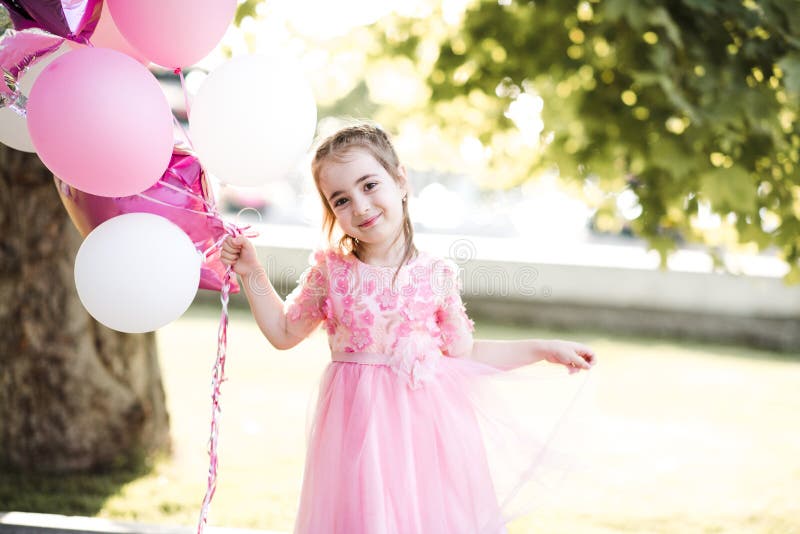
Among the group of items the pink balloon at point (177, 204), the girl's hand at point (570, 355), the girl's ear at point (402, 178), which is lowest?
the girl's hand at point (570, 355)

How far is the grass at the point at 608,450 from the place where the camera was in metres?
3.44

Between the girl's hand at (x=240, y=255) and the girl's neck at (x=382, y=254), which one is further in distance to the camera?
the girl's neck at (x=382, y=254)

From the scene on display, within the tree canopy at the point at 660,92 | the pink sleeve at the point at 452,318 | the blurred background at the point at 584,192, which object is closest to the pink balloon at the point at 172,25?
the blurred background at the point at 584,192

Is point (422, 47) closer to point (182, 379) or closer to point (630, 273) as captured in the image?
point (182, 379)

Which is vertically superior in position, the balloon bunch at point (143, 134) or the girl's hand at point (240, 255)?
the balloon bunch at point (143, 134)

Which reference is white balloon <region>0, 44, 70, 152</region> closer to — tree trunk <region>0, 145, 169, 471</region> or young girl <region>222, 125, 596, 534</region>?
young girl <region>222, 125, 596, 534</region>

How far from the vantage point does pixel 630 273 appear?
8.73 metres

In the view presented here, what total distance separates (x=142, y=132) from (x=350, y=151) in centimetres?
54

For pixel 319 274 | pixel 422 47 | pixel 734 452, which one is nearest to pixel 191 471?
pixel 319 274

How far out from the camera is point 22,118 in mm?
2104

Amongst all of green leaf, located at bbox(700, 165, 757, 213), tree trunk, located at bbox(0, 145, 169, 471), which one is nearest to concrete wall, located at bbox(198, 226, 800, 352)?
tree trunk, located at bbox(0, 145, 169, 471)

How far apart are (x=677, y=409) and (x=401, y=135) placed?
2.94 m

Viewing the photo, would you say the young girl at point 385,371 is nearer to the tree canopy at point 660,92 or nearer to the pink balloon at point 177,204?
the pink balloon at point 177,204

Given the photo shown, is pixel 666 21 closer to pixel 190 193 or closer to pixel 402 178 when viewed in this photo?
pixel 402 178
